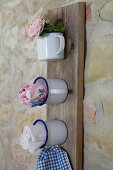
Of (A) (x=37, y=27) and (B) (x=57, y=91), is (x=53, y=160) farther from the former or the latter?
(A) (x=37, y=27)

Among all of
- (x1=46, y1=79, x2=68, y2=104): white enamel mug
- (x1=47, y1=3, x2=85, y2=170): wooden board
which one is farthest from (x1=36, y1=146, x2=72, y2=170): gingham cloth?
(x1=46, y1=79, x2=68, y2=104): white enamel mug

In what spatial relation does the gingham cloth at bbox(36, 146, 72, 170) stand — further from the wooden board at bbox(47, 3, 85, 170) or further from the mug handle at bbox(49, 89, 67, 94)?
the mug handle at bbox(49, 89, 67, 94)

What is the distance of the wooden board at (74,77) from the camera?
80 cm

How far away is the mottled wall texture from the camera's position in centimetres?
76

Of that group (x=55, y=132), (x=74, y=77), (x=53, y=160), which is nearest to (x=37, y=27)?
(x=74, y=77)

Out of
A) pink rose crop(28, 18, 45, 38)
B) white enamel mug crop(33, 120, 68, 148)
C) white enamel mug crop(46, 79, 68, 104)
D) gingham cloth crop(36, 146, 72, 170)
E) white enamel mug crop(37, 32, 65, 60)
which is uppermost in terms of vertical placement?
pink rose crop(28, 18, 45, 38)

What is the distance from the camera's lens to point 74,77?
80 centimetres

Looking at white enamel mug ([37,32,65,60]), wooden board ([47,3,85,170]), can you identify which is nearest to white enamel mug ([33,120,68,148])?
wooden board ([47,3,85,170])

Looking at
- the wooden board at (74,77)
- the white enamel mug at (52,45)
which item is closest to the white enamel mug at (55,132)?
the wooden board at (74,77)

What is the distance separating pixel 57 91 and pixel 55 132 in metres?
0.14

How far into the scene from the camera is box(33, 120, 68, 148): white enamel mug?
0.80m

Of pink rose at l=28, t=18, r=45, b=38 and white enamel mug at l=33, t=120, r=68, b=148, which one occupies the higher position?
pink rose at l=28, t=18, r=45, b=38

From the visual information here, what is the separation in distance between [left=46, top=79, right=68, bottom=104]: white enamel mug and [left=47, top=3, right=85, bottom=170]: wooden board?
0.06ft

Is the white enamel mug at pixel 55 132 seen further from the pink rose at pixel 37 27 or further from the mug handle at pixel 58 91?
the pink rose at pixel 37 27
